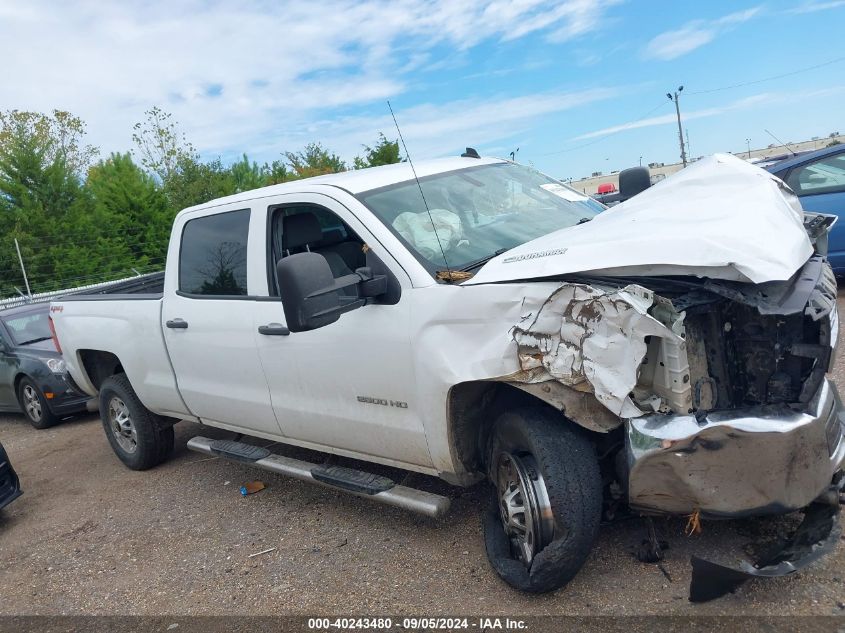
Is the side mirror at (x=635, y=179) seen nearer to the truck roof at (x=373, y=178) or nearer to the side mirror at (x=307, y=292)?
the truck roof at (x=373, y=178)

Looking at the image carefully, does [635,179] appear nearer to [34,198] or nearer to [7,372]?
[7,372]

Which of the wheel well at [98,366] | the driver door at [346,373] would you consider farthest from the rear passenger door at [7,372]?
the driver door at [346,373]

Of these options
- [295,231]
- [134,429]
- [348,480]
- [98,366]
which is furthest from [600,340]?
[98,366]

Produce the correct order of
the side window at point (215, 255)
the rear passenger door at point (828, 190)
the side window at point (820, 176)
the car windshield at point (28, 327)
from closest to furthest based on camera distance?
the side window at point (215, 255) → the rear passenger door at point (828, 190) → the side window at point (820, 176) → the car windshield at point (28, 327)

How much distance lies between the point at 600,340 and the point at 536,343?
0.27 metres

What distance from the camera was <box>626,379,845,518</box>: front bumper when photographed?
2.52m

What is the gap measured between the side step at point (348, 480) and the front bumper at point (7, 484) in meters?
1.62

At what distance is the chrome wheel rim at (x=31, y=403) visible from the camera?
820 cm

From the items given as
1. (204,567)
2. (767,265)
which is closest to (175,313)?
(204,567)

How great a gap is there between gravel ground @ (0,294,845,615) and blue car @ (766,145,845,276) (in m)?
2.81

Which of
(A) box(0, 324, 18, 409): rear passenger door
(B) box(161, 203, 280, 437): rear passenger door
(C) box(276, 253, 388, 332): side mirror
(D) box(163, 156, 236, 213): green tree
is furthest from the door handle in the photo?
(D) box(163, 156, 236, 213): green tree

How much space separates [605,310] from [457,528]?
1.81 metres

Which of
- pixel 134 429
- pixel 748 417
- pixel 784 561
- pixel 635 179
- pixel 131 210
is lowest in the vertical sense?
pixel 784 561

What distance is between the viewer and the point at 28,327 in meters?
8.95
